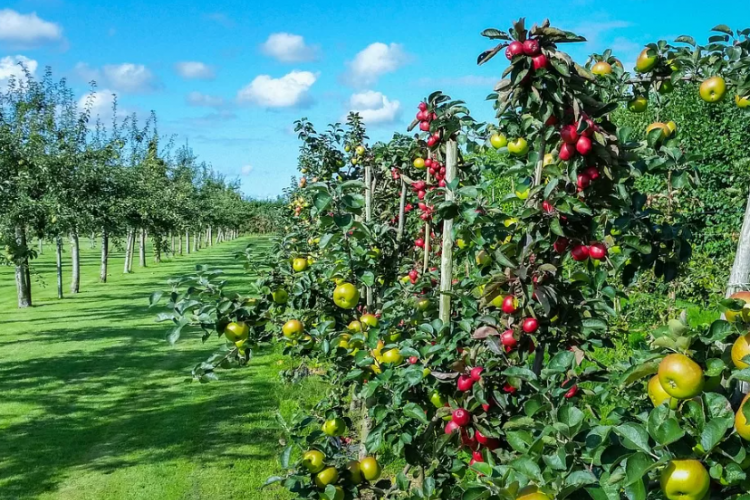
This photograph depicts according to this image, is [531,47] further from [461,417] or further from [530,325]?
[461,417]

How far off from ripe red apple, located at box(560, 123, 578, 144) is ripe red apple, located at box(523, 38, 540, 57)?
10.9 inches

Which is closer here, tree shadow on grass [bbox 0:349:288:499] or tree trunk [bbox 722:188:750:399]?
tree trunk [bbox 722:188:750:399]

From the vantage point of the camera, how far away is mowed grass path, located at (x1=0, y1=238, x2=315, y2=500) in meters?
5.13

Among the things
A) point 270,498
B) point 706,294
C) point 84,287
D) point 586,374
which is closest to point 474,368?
point 586,374

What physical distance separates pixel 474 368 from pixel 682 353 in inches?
42.8

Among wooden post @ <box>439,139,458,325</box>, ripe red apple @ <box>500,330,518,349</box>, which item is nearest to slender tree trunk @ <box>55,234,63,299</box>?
wooden post @ <box>439,139,458,325</box>

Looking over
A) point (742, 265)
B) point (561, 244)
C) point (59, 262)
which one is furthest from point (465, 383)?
point (59, 262)

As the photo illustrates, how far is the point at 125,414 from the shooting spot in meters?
6.92

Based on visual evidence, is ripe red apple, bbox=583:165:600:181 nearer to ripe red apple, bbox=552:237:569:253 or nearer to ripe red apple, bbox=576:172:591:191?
ripe red apple, bbox=576:172:591:191

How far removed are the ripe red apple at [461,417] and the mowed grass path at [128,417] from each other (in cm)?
163

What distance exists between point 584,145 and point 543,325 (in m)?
0.74

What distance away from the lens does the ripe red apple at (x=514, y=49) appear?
201 cm

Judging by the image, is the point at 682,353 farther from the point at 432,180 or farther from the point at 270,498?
the point at 270,498

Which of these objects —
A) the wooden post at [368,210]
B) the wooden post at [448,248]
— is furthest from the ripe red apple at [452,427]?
the wooden post at [368,210]
